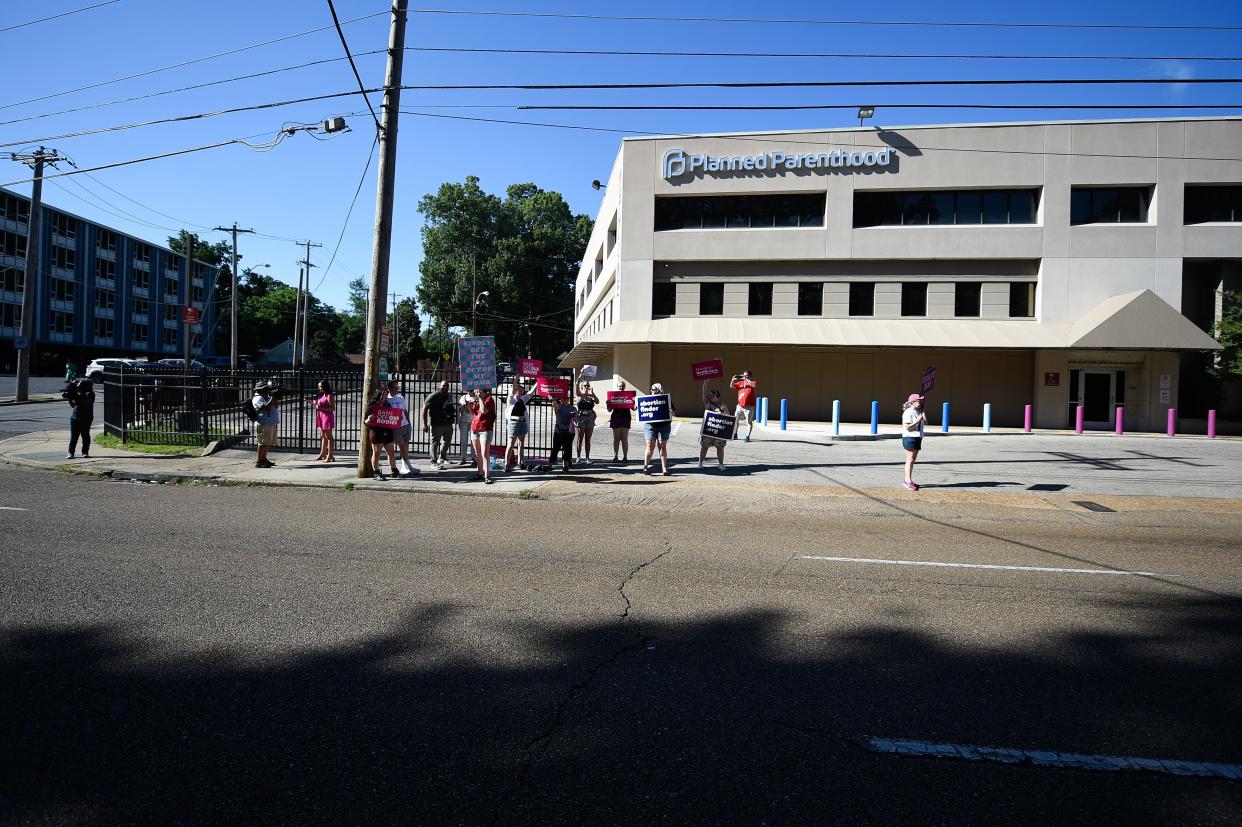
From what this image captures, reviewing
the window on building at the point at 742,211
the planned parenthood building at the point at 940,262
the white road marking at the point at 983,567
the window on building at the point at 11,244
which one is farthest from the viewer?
the window on building at the point at 11,244

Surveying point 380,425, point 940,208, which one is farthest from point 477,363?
point 940,208

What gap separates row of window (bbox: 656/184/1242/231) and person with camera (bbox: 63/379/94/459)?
2112 cm

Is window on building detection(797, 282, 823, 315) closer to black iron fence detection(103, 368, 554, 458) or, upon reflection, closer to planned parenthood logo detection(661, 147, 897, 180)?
planned parenthood logo detection(661, 147, 897, 180)

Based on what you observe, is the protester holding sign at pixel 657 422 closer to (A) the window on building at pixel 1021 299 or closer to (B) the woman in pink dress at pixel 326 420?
(B) the woman in pink dress at pixel 326 420

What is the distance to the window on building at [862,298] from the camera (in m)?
28.7

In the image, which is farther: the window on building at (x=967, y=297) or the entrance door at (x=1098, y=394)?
the entrance door at (x=1098, y=394)

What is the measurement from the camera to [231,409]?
17.2m

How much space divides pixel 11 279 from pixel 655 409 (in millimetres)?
60946

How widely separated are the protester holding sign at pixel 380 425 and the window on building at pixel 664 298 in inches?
707

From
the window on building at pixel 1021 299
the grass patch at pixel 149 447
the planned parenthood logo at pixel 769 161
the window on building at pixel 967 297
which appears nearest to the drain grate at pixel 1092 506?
the grass patch at pixel 149 447

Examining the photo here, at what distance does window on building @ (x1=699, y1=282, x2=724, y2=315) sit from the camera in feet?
96.7

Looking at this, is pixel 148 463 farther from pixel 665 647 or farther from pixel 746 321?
pixel 746 321

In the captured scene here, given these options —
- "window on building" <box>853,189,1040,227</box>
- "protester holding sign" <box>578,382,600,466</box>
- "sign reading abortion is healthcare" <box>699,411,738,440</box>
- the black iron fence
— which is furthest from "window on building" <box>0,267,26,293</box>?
"sign reading abortion is healthcare" <box>699,411,738,440</box>

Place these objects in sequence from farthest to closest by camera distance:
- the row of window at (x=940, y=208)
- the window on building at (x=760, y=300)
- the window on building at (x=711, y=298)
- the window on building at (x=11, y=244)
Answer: the window on building at (x=11, y=244) < the window on building at (x=711, y=298) < the window on building at (x=760, y=300) < the row of window at (x=940, y=208)
